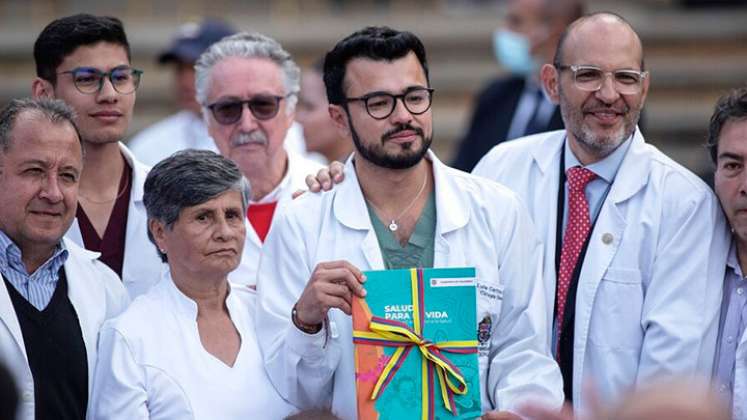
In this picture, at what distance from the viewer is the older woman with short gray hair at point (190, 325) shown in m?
4.34

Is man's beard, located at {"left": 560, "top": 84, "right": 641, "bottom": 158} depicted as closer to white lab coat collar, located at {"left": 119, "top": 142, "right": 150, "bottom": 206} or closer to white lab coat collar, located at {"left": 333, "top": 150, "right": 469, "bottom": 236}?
white lab coat collar, located at {"left": 333, "top": 150, "right": 469, "bottom": 236}

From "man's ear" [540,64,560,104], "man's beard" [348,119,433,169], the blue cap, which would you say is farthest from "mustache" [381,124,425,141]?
the blue cap

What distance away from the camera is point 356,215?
4.62m

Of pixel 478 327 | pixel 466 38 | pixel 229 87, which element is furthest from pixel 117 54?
pixel 466 38

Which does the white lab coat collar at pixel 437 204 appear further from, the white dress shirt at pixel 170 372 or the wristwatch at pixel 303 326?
the white dress shirt at pixel 170 372

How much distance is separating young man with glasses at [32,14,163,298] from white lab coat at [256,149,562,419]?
2.14 ft

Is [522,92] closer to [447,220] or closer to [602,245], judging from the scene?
[602,245]

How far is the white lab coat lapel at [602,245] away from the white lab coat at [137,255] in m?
1.49

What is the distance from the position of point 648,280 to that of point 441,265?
0.75 metres

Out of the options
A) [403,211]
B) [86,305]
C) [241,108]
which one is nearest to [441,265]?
[403,211]

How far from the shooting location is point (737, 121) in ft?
15.3

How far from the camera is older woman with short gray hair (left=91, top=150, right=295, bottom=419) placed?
434 cm

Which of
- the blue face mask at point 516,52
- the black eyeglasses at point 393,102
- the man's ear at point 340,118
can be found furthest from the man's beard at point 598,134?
the blue face mask at point 516,52

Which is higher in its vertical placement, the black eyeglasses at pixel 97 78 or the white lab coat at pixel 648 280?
the black eyeglasses at pixel 97 78
